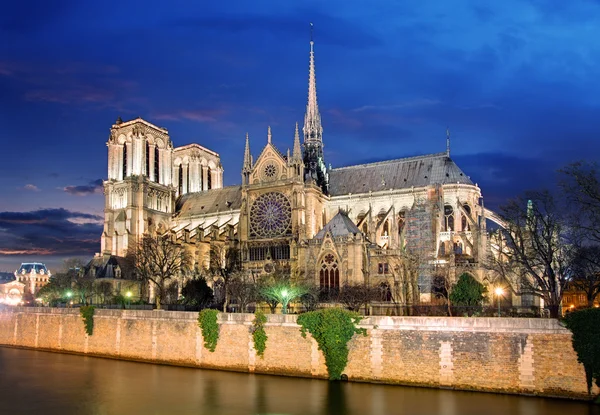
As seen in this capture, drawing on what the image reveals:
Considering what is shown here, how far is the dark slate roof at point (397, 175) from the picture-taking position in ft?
224

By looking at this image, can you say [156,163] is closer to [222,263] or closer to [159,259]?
[222,263]

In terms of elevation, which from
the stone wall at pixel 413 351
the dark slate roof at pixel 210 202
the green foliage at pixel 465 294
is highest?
the dark slate roof at pixel 210 202

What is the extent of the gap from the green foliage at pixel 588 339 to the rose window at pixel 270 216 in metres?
40.5

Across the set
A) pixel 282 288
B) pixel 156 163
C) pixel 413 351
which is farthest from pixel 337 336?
pixel 156 163

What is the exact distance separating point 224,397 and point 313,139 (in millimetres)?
53301

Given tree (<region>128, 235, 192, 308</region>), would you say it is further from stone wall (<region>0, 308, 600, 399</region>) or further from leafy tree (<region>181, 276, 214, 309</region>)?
stone wall (<region>0, 308, 600, 399</region>)

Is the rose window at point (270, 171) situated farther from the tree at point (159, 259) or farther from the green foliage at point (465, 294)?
the green foliage at point (465, 294)

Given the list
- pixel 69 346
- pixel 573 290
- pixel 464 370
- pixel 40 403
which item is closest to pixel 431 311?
pixel 464 370

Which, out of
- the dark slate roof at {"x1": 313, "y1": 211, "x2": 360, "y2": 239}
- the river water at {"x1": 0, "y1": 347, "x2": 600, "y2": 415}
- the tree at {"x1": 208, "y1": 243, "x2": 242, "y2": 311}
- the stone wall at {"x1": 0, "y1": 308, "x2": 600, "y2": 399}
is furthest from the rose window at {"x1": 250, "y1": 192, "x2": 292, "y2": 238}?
the river water at {"x1": 0, "y1": 347, "x2": 600, "y2": 415}

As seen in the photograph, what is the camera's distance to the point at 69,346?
161 feet

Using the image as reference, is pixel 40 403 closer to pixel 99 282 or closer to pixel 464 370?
pixel 464 370

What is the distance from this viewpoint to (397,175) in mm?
72125

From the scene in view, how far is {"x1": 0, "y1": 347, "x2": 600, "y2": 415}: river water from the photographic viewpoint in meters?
27.8

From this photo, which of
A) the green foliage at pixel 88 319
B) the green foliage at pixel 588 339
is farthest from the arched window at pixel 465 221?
the green foliage at pixel 88 319
